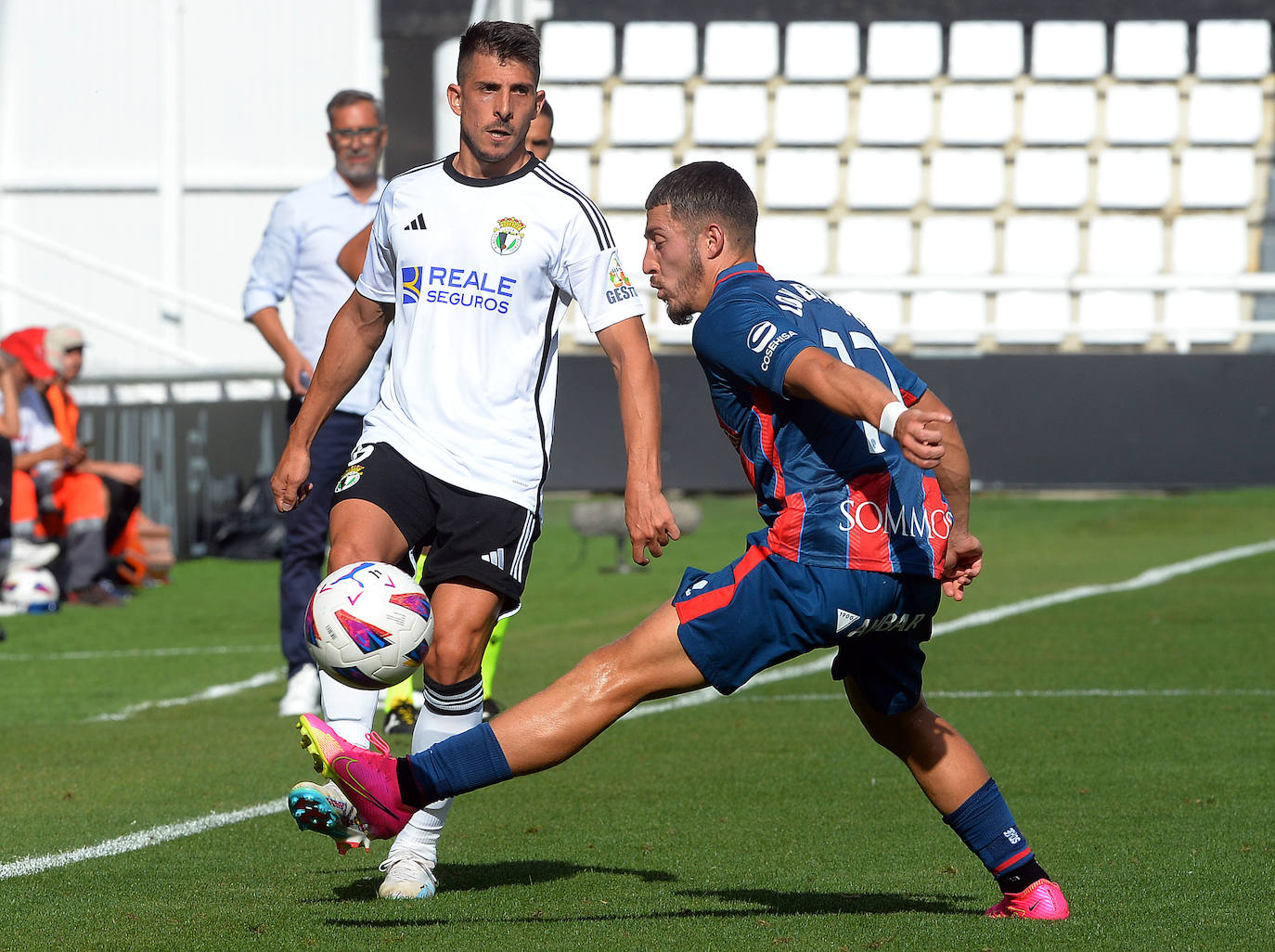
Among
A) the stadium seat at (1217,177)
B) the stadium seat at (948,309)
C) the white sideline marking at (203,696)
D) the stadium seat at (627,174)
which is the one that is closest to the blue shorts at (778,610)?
the white sideline marking at (203,696)

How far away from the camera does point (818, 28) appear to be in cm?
2491

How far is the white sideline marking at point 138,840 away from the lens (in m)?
4.75

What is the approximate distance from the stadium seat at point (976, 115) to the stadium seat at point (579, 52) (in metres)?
4.65

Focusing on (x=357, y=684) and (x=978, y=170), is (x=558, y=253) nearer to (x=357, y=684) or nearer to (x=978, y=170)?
(x=357, y=684)

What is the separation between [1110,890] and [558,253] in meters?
2.07

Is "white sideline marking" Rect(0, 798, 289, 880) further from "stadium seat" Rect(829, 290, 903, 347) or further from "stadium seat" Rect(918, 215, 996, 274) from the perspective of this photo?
"stadium seat" Rect(918, 215, 996, 274)

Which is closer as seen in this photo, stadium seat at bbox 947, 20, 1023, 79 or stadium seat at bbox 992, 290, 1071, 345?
stadium seat at bbox 992, 290, 1071, 345

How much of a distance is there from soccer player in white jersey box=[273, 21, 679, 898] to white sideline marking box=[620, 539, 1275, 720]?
5.72 ft

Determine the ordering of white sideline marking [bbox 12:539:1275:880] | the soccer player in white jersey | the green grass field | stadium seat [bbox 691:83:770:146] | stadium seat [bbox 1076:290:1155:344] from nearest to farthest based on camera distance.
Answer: the green grass field < the soccer player in white jersey < white sideline marking [bbox 12:539:1275:880] < stadium seat [bbox 1076:290:1155:344] < stadium seat [bbox 691:83:770:146]

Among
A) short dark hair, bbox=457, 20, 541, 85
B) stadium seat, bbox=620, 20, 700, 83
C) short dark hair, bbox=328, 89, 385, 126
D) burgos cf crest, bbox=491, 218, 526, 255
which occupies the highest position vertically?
stadium seat, bbox=620, 20, 700, 83

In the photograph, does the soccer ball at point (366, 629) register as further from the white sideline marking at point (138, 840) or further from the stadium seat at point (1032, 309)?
the stadium seat at point (1032, 309)

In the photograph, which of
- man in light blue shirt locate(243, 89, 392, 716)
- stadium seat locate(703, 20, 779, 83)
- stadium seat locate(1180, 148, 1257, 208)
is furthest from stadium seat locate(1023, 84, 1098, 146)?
man in light blue shirt locate(243, 89, 392, 716)

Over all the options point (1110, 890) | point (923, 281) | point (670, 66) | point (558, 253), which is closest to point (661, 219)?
point (558, 253)

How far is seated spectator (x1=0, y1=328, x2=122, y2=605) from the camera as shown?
453 inches
